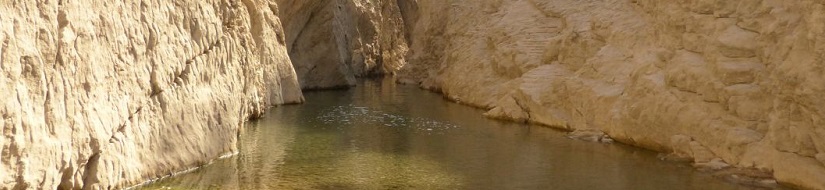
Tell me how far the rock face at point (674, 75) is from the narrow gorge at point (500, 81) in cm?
3

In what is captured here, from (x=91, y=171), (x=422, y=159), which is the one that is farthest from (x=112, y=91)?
(x=422, y=159)

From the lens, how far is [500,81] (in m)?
23.5

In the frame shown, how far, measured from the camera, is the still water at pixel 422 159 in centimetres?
1220

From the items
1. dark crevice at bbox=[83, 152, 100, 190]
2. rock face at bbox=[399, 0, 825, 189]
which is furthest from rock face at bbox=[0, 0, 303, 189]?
rock face at bbox=[399, 0, 825, 189]

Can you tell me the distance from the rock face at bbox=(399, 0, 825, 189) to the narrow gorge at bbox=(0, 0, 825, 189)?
30mm

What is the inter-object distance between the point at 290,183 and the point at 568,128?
8.40 meters

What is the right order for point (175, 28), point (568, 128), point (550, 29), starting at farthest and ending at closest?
point (550, 29)
point (568, 128)
point (175, 28)

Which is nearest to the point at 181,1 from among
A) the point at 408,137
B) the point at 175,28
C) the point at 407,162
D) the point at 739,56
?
the point at 175,28

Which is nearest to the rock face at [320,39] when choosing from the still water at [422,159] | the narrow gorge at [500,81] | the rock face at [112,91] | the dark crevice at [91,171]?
the narrow gorge at [500,81]

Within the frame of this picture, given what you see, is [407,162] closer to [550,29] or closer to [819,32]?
[819,32]

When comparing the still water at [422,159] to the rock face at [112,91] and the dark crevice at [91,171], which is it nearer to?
the rock face at [112,91]

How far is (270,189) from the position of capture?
11.5 meters

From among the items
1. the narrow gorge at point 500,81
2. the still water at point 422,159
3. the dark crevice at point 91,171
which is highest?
the narrow gorge at point 500,81

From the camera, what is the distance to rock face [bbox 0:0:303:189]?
28.6 feet
